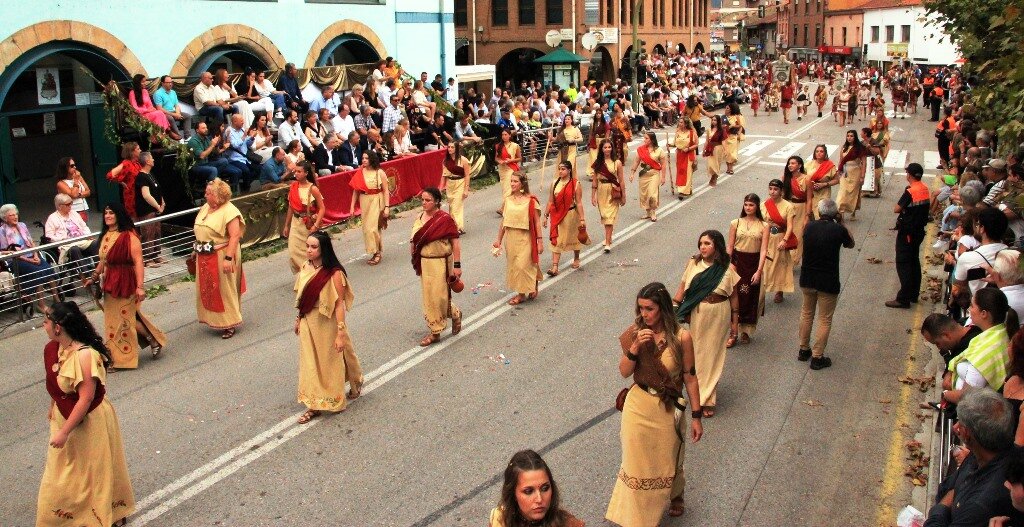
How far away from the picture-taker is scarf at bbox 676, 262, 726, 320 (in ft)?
27.8

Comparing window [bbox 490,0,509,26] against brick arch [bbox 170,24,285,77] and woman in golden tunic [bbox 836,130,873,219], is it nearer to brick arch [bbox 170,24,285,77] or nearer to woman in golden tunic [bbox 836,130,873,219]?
brick arch [bbox 170,24,285,77]

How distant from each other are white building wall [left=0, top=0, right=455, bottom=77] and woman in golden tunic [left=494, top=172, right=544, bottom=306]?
1017 centimetres

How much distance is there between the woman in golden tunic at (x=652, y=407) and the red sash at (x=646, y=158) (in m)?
11.1

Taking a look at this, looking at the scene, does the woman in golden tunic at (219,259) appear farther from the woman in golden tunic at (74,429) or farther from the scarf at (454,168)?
the scarf at (454,168)

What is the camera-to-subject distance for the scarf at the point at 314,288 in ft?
28.7

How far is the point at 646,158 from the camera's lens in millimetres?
17656

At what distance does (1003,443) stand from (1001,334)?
172cm

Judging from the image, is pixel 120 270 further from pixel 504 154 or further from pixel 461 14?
pixel 461 14

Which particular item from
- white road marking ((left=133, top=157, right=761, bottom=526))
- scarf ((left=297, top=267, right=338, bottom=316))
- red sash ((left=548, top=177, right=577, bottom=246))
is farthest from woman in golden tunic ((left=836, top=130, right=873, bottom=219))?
scarf ((left=297, top=267, right=338, bottom=316))

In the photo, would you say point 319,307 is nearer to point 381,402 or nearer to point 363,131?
point 381,402

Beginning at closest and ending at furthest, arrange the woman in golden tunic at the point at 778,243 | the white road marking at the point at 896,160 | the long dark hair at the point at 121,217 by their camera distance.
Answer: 1. the long dark hair at the point at 121,217
2. the woman in golden tunic at the point at 778,243
3. the white road marking at the point at 896,160

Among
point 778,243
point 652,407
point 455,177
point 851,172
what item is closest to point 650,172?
point 851,172

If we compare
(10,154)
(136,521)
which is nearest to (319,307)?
(136,521)

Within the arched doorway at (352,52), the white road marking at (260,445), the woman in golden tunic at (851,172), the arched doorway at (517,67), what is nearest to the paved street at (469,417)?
the white road marking at (260,445)
